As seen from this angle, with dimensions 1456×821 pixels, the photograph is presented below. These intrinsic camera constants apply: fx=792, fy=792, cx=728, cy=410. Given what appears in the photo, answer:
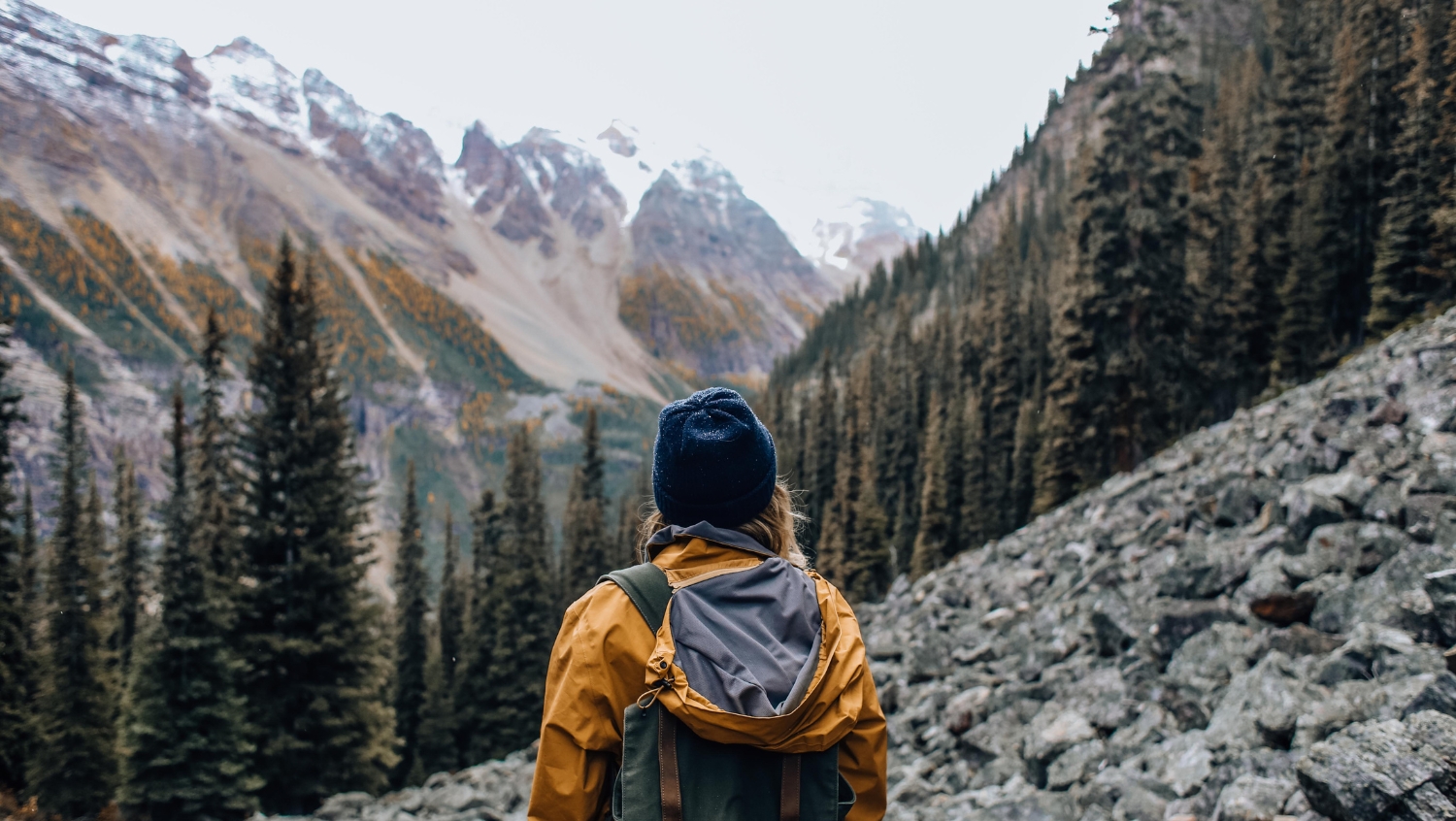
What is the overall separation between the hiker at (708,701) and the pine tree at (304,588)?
53.6ft

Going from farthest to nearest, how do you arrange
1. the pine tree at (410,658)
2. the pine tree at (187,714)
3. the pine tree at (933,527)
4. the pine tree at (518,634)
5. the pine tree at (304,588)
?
1. the pine tree at (933,527)
2. the pine tree at (410,658)
3. the pine tree at (518,634)
4. the pine tree at (304,588)
5. the pine tree at (187,714)

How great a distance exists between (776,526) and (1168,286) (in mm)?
23575

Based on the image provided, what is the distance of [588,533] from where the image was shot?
43.9 meters

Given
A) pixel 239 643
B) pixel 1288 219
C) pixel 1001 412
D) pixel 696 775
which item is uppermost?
pixel 1288 219

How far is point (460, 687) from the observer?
3481 centimetres

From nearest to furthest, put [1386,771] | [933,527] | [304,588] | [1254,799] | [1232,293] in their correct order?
[1386,771] < [1254,799] < [304,588] < [1232,293] < [933,527]

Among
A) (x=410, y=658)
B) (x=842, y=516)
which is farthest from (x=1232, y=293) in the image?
(x=410, y=658)

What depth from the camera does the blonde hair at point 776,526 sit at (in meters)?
2.77

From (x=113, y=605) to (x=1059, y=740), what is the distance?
4815 cm

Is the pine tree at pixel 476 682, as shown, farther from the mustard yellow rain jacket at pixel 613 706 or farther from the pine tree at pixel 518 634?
the mustard yellow rain jacket at pixel 613 706

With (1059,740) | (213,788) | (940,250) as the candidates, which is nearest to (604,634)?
(1059,740)

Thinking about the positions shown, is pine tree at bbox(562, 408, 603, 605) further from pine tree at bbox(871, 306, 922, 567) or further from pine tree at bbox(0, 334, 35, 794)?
pine tree at bbox(0, 334, 35, 794)

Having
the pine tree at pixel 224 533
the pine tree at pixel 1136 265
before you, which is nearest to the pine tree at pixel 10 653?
the pine tree at pixel 224 533

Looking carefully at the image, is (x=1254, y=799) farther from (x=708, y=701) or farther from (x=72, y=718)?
(x=72, y=718)
